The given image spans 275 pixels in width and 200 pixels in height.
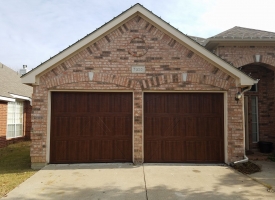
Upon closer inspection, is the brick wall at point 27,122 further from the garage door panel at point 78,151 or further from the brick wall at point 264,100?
the brick wall at point 264,100

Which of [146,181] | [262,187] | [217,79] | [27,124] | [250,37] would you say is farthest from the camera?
[27,124]

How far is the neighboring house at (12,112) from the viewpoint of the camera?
40.0 feet

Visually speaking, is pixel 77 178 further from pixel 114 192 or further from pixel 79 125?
pixel 79 125

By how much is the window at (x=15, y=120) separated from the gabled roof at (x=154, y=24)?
287 inches

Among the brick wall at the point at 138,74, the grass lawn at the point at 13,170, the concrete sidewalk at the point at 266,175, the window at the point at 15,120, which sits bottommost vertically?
the grass lawn at the point at 13,170

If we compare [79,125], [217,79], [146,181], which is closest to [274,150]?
[217,79]

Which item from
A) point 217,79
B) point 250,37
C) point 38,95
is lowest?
point 38,95

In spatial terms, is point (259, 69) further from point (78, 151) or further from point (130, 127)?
point (78, 151)

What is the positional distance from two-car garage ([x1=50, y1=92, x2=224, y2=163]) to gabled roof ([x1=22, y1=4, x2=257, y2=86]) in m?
0.93

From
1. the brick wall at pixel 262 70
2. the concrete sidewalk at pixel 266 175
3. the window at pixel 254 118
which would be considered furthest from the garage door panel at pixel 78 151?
the window at pixel 254 118

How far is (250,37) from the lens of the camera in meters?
8.79

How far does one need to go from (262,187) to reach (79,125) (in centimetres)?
596

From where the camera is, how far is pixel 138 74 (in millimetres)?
7688

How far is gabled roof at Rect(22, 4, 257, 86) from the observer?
7.35 meters
